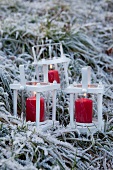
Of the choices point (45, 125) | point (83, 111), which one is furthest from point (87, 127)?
point (45, 125)

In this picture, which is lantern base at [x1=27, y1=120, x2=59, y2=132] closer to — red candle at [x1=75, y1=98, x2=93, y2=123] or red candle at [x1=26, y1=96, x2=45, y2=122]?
red candle at [x1=26, y1=96, x2=45, y2=122]

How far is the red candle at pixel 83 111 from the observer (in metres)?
2.07

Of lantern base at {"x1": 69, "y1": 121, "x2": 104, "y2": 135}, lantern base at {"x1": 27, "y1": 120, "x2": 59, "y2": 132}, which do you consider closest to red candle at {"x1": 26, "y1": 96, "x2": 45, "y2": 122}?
lantern base at {"x1": 27, "y1": 120, "x2": 59, "y2": 132}

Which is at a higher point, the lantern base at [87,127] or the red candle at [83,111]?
the red candle at [83,111]

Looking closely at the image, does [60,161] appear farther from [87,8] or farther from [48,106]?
[87,8]

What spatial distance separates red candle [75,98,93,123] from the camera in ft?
6.79

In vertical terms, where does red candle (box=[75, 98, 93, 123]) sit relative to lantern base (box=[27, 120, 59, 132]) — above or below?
above

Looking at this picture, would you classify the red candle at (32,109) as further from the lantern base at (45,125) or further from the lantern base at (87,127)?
the lantern base at (87,127)

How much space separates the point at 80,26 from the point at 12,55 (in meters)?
0.93

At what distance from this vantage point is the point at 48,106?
2277mm

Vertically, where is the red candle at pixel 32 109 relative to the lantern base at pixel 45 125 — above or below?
above

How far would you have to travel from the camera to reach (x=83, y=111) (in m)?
2.07

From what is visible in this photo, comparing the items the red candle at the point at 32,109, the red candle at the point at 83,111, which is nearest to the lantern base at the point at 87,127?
the red candle at the point at 83,111

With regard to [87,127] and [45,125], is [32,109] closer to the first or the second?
[45,125]
